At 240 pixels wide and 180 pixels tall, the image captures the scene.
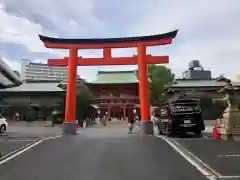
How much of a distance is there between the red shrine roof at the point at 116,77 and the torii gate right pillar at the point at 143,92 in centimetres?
3881

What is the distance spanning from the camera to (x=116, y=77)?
66.5 m

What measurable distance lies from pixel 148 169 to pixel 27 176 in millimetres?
3279

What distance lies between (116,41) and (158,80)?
35.3 metres

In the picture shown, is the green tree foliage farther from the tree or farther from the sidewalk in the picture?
the sidewalk

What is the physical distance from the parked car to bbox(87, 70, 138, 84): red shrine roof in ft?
137

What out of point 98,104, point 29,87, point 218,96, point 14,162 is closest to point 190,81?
point 218,96

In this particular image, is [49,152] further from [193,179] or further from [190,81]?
[190,81]

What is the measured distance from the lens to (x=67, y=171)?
8820mm

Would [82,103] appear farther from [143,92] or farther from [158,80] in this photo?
[143,92]

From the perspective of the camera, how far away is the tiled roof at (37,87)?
53969 mm

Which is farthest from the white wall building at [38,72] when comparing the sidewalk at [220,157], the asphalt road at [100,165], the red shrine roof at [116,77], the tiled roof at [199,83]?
the sidewalk at [220,157]

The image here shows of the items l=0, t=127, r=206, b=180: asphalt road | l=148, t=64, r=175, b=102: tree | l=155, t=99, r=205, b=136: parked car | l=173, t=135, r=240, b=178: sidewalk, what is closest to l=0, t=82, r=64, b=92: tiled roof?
l=148, t=64, r=175, b=102: tree

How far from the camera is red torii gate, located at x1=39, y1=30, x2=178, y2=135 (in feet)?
76.8

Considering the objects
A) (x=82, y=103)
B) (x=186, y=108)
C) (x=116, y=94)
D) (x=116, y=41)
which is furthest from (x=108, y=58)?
(x=116, y=94)
